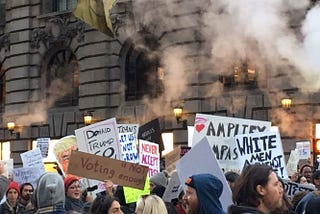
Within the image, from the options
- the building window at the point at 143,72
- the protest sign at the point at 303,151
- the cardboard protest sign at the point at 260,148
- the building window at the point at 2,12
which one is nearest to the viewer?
the cardboard protest sign at the point at 260,148

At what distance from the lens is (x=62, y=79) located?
82.9ft

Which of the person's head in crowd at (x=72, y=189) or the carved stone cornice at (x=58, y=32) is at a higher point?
the carved stone cornice at (x=58, y=32)

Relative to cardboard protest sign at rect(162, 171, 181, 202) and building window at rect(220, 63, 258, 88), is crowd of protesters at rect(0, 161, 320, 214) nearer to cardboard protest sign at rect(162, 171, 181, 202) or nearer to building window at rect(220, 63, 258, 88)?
cardboard protest sign at rect(162, 171, 181, 202)

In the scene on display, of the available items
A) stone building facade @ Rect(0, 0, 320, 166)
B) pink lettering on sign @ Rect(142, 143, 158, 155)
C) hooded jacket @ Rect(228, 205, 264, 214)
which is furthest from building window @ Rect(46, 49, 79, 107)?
hooded jacket @ Rect(228, 205, 264, 214)

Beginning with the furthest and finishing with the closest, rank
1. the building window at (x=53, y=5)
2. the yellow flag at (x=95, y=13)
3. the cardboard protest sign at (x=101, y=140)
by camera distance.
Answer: the building window at (x=53, y=5) < the yellow flag at (x=95, y=13) < the cardboard protest sign at (x=101, y=140)

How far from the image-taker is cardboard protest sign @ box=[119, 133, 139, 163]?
11.6m

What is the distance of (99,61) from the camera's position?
23.8m

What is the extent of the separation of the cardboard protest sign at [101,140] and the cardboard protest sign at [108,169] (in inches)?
94.9

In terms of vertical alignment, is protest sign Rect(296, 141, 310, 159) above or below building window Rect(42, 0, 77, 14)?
below

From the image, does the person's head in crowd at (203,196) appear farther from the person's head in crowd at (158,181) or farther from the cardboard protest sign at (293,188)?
the person's head in crowd at (158,181)

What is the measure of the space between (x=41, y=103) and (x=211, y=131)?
53.3ft

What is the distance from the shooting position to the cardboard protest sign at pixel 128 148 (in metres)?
11.6

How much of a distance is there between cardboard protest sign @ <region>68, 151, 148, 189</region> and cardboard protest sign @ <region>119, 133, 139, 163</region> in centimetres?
328

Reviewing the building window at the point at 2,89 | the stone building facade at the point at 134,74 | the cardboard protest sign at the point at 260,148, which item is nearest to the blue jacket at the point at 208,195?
the cardboard protest sign at the point at 260,148
